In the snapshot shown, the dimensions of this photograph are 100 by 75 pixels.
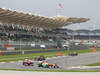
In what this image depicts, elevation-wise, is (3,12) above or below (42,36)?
above

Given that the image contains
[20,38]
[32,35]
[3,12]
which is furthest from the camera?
[32,35]

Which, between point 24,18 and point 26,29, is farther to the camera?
point 26,29

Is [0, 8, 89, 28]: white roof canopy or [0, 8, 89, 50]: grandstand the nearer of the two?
[0, 8, 89, 28]: white roof canopy

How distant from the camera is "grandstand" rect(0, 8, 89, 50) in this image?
115 metres

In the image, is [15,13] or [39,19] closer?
[15,13]

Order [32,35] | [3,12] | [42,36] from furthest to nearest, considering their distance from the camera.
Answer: [42,36] < [32,35] < [3,12]

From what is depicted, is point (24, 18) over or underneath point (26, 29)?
over

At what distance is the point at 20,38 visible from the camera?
143125mm

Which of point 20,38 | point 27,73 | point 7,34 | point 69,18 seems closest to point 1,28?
point 7,34

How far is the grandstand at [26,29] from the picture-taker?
115 m

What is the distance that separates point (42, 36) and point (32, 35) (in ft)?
42.7

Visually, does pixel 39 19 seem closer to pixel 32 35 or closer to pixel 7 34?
pixel 7 34

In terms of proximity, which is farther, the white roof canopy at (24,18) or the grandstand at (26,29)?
the grandstand at (26,29)

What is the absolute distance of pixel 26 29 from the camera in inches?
6225
